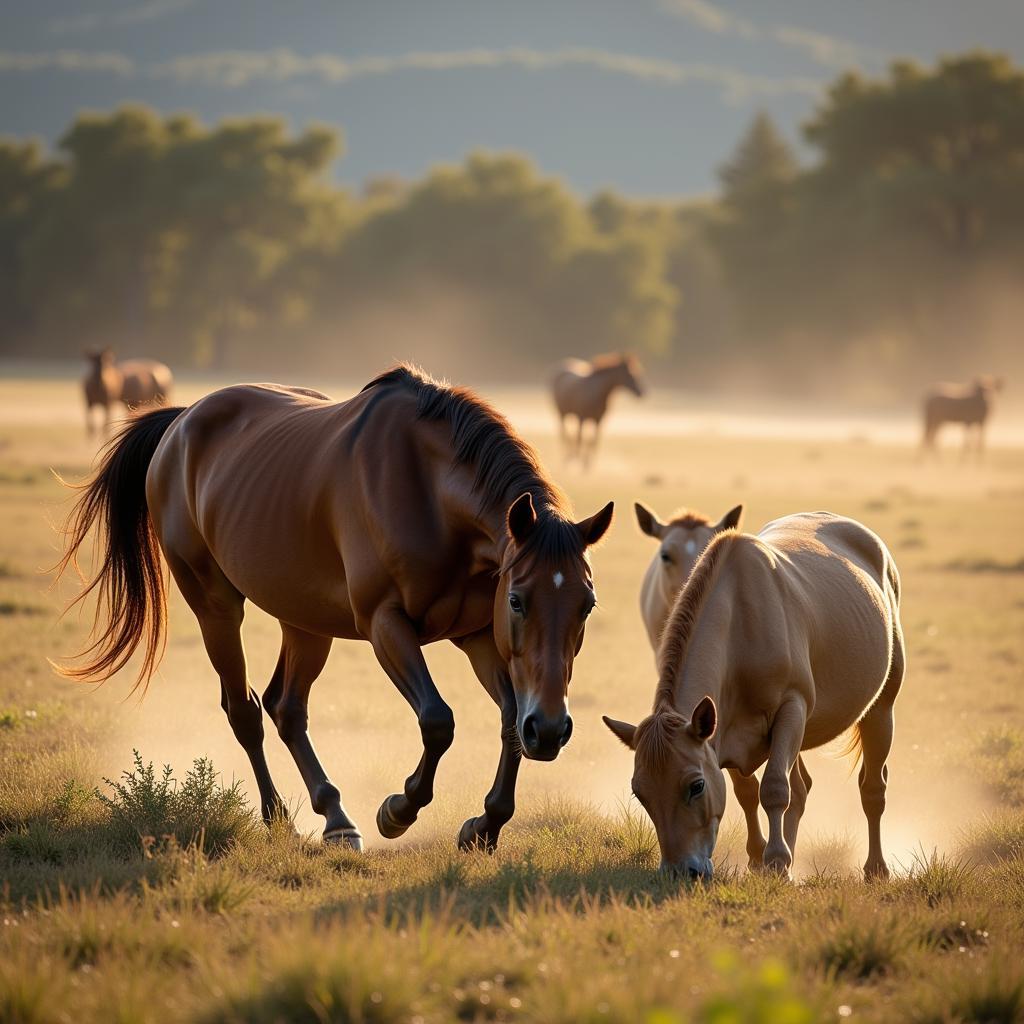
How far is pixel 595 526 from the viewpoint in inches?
184

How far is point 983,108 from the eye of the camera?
174 ft

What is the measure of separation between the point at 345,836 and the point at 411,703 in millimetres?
787

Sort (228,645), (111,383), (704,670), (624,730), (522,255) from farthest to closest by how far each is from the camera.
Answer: (522,255)
(111,383)
(228,645)
(704,670)
(624,730)

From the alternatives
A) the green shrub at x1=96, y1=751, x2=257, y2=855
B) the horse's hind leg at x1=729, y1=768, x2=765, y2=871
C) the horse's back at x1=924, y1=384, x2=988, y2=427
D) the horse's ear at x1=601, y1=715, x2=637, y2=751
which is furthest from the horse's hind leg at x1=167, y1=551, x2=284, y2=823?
the horse's back at x1=924, y1=384, x2=988, y2=427

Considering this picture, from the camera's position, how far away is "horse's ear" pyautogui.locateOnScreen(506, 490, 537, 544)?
4.54 meters

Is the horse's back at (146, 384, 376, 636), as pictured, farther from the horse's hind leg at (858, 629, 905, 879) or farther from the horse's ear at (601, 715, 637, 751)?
the horse's hind leg at (858, 629, 905, 879)

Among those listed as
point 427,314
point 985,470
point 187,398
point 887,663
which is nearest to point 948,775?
point 887,663

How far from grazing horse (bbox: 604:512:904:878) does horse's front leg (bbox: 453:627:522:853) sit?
568mm

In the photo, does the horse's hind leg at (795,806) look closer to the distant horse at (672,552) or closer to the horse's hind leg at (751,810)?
the horse's hind leg at (751,810)

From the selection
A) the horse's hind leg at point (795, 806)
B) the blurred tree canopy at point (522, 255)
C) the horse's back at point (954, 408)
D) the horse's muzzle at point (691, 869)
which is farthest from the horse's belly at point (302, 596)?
the blurred tree canopy at point (522, 255)

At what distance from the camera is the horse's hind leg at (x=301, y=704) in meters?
5.81

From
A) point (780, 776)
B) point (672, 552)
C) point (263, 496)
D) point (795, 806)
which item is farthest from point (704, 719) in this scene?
point (672, 552)

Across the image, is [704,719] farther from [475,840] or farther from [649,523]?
[649,523]

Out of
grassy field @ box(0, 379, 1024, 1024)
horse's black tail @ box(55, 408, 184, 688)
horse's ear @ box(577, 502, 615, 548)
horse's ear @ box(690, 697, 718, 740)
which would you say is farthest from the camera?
horse's black tail @ box(55, 408, 184, 688)
